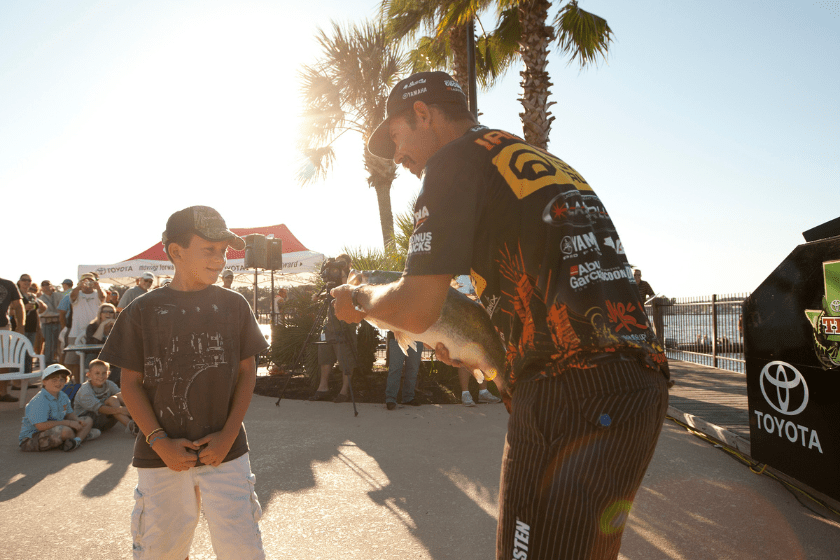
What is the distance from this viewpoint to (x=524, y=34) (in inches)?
458

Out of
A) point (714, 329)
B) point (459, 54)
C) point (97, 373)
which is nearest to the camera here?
point (97, 373)

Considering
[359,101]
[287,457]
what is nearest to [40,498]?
[287,457]

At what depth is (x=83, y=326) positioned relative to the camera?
30.9 ft

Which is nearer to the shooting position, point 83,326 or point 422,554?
point 422,554

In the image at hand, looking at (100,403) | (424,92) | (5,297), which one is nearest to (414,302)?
(424,92)

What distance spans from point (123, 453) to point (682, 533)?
5.32 meters

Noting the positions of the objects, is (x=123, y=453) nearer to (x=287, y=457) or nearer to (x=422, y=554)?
(x=287, y=457)

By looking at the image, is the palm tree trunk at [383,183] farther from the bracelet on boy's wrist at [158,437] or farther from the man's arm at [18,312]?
the bracelet on boy's wrist at [158,437]

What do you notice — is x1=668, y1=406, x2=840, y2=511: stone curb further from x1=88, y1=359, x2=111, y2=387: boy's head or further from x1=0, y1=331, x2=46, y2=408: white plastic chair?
x1=0, y1=331, x2=46, y2=408: white plastic chair

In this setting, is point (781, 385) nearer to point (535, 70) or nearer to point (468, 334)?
point (468, 334)

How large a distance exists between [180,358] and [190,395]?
0.55 feet

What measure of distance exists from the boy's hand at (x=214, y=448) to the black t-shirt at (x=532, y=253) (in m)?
1.33

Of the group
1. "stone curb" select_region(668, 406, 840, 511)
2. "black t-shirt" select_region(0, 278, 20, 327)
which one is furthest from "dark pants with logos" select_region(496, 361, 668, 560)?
"black t-shirt" select_region(0, 278, 20, 327)

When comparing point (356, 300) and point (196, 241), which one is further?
point (196, 241)
